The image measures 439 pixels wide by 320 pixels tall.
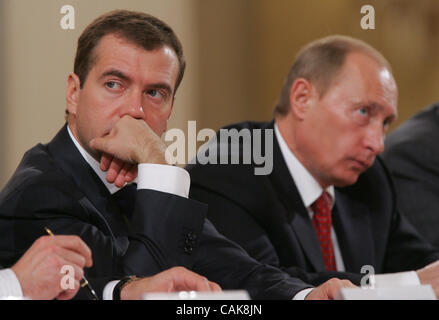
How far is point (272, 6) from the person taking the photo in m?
2.87

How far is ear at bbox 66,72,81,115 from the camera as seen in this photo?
182 cm

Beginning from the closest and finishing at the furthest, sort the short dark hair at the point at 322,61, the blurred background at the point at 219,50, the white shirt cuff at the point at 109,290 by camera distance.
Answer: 1. the white shirt cuff at the point at 109,290
2. the blurred background at the point at 219,50
3. the short dark hair at the point at 322,61

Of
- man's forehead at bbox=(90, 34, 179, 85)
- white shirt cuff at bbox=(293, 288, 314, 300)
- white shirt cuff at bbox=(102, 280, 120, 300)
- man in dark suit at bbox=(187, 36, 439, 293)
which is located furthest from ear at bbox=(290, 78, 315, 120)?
white shirt cuff at bbox=(102, 280, 120, 300)

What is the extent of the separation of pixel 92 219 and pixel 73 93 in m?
0.34

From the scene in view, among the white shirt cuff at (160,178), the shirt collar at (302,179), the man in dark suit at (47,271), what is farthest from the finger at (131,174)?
the shirt collar at (302,179)

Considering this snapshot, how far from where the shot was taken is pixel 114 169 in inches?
68.3

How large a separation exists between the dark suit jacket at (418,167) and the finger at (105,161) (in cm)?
147

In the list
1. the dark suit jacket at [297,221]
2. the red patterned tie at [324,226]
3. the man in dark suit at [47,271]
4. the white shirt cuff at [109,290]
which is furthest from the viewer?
the red patterned tie at [324,226]

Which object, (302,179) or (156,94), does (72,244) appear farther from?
(302,179)

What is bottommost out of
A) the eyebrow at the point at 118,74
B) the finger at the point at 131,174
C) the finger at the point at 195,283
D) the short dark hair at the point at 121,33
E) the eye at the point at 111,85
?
the finger at the point at 195,283

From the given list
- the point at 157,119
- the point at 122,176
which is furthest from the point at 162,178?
the point at 157,119

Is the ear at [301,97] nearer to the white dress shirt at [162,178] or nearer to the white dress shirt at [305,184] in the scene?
the white dress shirt at [305,184]

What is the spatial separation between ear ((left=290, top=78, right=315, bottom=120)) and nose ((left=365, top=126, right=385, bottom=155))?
0.74 feet

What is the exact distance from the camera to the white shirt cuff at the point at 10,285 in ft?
4.21
